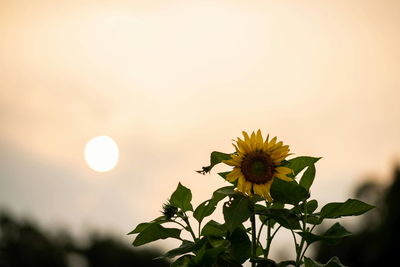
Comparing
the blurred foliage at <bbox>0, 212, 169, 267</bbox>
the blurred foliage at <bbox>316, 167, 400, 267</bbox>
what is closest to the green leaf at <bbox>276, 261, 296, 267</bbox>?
the blurred foliage at <bbox>316, 167, 400, 267</bbox>

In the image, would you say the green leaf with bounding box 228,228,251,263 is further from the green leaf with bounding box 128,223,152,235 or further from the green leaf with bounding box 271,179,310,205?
the green leaf with bounding box 128,223,152,235

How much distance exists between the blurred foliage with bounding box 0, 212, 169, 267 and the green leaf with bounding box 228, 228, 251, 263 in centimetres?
2315

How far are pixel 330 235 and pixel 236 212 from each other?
32 cm

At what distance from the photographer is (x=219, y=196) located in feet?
6.95

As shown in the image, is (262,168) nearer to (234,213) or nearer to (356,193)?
(234,213)

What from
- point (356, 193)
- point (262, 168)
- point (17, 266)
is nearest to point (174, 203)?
point (262, 168)

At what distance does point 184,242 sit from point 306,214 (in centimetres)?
40

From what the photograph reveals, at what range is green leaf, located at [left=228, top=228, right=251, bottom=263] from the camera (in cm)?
204

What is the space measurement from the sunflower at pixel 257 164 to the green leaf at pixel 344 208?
0.16m

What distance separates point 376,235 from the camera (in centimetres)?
2297

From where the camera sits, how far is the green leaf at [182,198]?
7.42 ft

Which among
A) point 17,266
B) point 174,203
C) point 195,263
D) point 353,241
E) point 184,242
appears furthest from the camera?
point 17,266

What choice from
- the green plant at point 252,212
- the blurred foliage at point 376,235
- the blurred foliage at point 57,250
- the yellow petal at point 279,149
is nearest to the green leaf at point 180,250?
the green plant at point 252,212

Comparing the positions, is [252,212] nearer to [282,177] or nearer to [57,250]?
[282,177]
